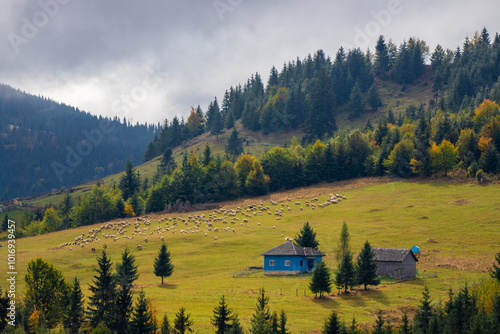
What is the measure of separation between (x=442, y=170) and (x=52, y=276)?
83.9 m

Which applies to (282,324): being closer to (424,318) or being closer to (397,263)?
(424,318)

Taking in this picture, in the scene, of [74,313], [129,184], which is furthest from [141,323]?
[129,184]

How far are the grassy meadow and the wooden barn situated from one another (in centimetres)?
276

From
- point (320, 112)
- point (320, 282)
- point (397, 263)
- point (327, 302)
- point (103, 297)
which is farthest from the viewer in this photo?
point (320, 112)

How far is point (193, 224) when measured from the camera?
9006 centimetres

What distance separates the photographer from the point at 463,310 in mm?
→ 37250

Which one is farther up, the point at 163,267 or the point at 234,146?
the point at 234,146

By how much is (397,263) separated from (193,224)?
1785 inches

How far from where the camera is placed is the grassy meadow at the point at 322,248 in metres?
45.5

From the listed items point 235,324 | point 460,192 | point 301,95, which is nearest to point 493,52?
point 301,95

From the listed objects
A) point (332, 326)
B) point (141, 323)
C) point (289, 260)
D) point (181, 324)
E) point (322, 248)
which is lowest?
point (332, 326)

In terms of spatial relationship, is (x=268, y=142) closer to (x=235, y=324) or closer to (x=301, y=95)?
(x=301, y=95)

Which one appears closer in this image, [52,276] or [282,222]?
[52,276]

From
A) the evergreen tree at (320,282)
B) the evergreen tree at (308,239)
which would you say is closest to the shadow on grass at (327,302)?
the evergreen tree at (320,282)
